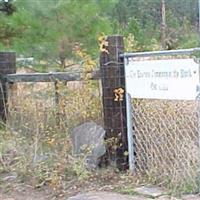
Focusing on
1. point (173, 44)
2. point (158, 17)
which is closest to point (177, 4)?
point (158, 17)

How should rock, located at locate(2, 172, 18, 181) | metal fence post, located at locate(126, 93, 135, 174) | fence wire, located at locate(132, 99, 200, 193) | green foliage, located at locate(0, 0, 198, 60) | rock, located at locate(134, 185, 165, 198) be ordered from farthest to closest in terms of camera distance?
green foliage, located at locate(0, 0, 198, 60)
rock, located at locate(2, 172, 18, 181)
metal fence post, located at locate(126, 93, 135, 174)
fence wire, located at locate(132, 99, 200, 193)
rock, located at locate(134, 185, 165, 198)

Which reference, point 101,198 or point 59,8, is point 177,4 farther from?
point 101,198

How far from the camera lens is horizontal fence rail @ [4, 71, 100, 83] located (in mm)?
6395

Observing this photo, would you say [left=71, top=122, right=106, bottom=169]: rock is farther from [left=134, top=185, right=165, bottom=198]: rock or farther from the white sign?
[left=134, top=185, right=165, bottom=198]: rock

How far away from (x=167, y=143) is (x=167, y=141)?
2cm

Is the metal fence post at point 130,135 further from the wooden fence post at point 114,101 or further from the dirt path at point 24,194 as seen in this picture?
the dirt path at point 24,194

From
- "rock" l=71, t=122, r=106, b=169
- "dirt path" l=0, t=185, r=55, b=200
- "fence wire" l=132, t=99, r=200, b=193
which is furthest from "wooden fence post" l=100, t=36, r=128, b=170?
"dirt path" l=0, t=185, r=55, b=200

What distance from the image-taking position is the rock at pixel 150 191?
493cm

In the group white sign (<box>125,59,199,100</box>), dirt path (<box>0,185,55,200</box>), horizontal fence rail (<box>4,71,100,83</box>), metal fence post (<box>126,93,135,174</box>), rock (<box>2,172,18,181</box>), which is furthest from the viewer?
horizontal fence rail (<box>4,71,100,83</box>)

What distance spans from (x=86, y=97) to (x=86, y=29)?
4151 millimetres

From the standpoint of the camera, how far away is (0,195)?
5.39m

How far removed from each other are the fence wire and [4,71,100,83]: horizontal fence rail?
30.0 inches

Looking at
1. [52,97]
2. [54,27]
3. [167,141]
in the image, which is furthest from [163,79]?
[54,27]

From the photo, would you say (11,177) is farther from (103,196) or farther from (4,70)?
(4,70)
